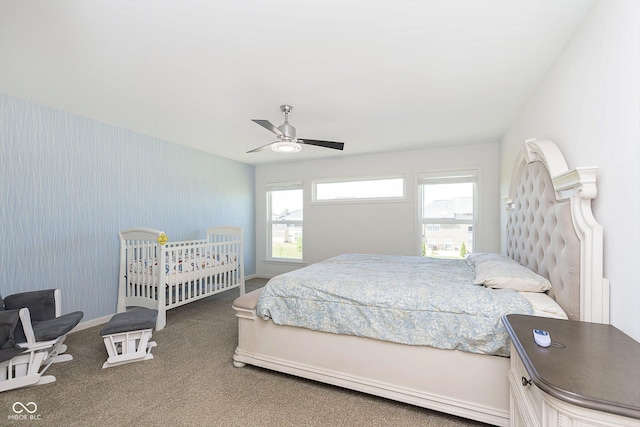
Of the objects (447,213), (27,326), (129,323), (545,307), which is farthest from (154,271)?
(447,213)

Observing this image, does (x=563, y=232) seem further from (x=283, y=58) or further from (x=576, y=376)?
(x=283, y=58)

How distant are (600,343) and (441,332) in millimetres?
704

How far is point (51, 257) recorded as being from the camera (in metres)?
2.73

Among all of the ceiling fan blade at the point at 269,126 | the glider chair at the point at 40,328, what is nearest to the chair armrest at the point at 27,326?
the glider chair at the point at 40,328

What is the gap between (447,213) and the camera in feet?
14.0

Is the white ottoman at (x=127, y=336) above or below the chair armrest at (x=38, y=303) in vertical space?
below

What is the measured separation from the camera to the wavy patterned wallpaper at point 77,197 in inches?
98.7

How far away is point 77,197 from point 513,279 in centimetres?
402

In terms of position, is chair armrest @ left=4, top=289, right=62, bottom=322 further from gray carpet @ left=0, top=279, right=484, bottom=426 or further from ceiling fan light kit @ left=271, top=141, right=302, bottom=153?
ceiling fan light kit @ left=271, top=141, right=302, bottom=153

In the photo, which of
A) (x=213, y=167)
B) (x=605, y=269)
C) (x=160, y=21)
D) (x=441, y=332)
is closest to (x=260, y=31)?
(x=160, y=21)

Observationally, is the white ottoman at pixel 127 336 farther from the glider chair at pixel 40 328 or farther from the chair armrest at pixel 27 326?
the chair armrest at pixel 27 326

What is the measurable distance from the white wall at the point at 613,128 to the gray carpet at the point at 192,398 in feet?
3.76

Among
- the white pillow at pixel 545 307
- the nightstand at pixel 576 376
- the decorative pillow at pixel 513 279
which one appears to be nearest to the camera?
the nightstand at pixel 576 376

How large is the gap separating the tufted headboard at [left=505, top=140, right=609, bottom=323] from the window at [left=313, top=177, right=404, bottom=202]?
2307 millimetres
